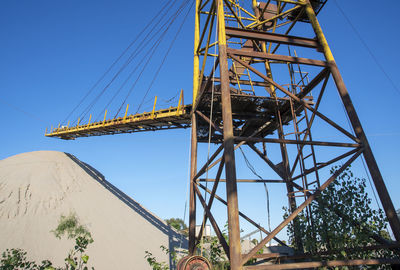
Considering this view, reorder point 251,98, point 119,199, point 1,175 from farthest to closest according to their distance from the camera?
point 119,199
point 1,175
point 251,98

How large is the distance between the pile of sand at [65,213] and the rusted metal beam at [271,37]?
37.7 feet

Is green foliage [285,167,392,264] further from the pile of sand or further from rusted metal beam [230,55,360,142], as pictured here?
the pile of sand

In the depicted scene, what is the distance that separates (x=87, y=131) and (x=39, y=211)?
18.9 ft

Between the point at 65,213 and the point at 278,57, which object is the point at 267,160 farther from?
the point at 65,213

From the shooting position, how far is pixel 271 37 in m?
5.50

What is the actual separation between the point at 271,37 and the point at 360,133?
2.84 metres

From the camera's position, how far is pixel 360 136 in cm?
491

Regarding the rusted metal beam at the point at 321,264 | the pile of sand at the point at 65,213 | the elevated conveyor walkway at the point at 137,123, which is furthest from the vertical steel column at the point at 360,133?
the pile of sand at the point at 65,213

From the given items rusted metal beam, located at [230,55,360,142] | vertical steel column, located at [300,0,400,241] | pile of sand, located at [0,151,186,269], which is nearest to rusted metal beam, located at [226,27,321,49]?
vertical steel column, located at [300,0,400,241]

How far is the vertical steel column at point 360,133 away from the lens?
13.9 ft

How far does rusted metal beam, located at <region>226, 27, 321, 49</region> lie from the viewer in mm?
5381

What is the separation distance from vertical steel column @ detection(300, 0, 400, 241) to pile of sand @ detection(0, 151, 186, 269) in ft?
35.9

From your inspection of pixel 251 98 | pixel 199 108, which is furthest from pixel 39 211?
pixel 251 98

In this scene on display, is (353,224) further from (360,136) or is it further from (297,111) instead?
(297,111)
